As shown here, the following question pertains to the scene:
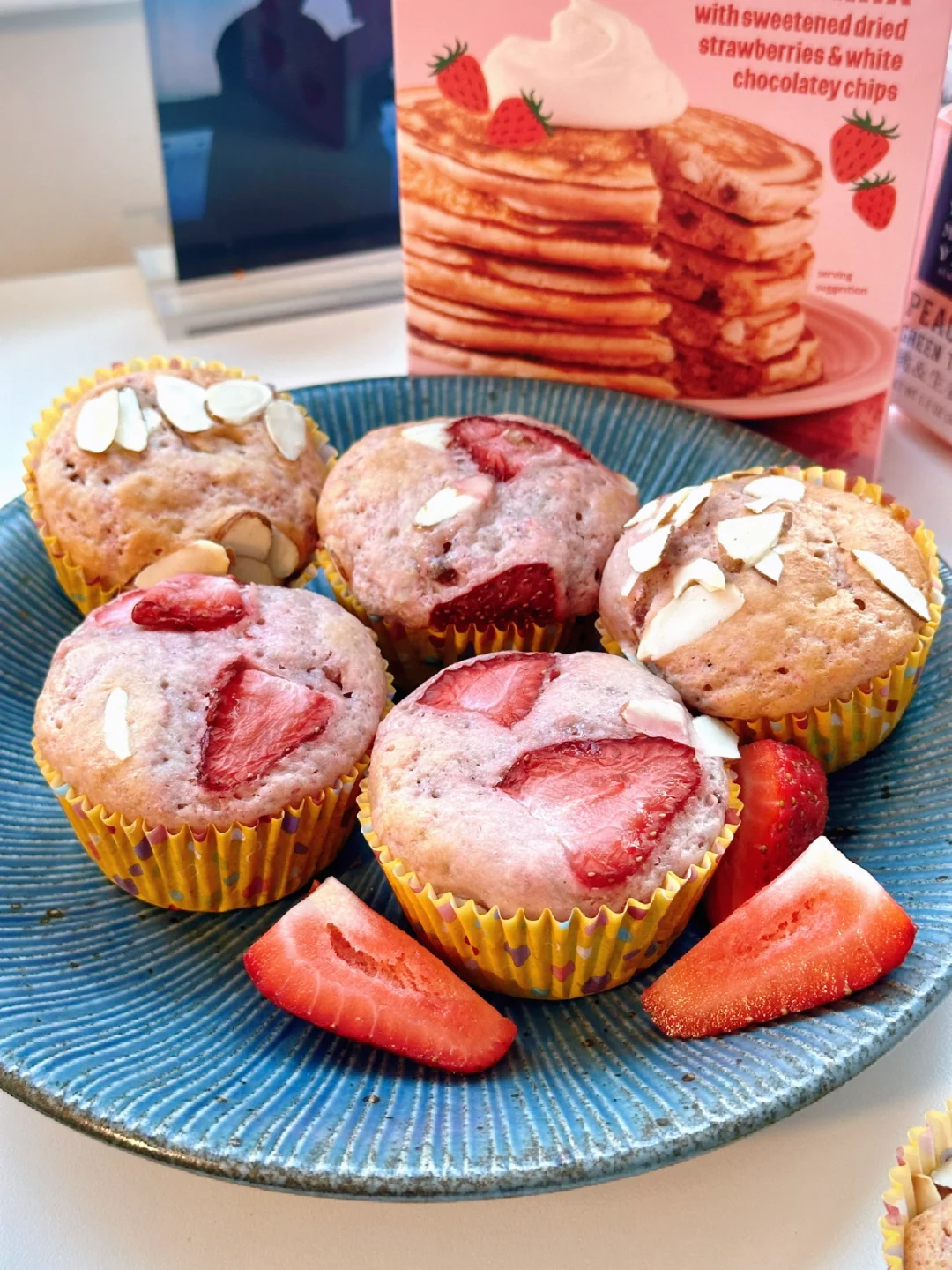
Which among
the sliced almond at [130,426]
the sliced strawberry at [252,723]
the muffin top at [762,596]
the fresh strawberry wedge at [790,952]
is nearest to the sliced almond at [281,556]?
the sliced almond at [130,426]

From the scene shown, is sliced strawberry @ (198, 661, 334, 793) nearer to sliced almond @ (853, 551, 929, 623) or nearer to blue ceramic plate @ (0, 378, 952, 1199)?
blue ceramic plate @ (0, 378, 952, 1199)

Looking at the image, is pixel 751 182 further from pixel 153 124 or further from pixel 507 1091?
pixel 153 124

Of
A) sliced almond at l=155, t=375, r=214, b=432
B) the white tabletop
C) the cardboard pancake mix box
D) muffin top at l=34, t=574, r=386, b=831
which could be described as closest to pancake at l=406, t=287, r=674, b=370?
the cardboard pancake mix box

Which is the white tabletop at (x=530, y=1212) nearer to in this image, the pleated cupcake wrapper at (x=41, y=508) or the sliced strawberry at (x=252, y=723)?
the sliced strawberry at (x=252, y=723)

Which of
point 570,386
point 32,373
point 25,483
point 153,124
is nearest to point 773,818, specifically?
point 570,386

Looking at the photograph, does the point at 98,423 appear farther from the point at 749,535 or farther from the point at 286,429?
the point at 749,535

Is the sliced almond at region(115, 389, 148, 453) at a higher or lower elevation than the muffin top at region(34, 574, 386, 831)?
higher

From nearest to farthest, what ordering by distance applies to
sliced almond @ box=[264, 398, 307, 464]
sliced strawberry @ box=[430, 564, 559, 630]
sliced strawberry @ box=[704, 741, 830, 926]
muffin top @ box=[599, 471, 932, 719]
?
sliced strawberry @ box=[704, 741, 830, 926] < muffin top @ box=[599, 471, 932, 719] < sliced strawberry @ box=[430, 564, 559, 630] < sliced almond @ box=[264, 398, 307, 464]
